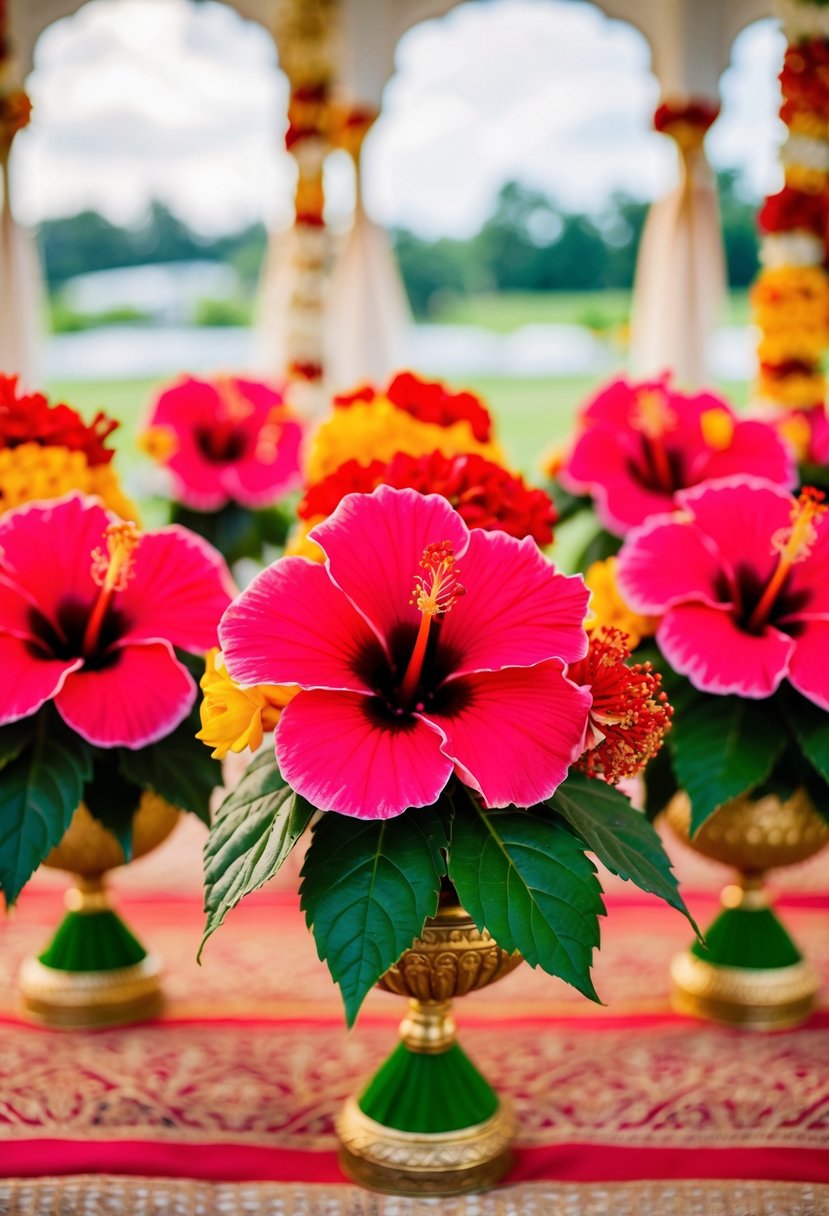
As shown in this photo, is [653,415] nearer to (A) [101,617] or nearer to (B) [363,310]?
(A) [101,617]

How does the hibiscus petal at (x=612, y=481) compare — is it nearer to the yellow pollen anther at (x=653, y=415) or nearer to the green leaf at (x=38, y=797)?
the yellow pollen anther at (x=653, y=415)

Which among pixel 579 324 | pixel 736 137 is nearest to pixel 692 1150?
pixel 736 137

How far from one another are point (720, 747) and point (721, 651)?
55mm

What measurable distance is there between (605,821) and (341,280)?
11.8ft

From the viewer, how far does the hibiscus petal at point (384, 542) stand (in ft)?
1.82

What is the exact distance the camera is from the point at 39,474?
800 mm

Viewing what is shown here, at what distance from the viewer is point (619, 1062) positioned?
77cm

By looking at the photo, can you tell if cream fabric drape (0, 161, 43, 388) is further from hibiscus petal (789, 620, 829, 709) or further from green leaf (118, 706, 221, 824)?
hibiscus petal (789, 620, 829, 709)

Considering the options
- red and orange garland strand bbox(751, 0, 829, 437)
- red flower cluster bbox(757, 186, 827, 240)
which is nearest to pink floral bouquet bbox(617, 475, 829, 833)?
red and orange garland strand bbox(751, 0, 829, 437)

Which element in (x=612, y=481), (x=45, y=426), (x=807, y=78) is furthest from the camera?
(x=807, y=78)

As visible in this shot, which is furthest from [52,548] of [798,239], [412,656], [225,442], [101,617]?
[798,239]

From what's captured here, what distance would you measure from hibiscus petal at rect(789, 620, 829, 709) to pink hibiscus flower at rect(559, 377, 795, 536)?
0.91 ft

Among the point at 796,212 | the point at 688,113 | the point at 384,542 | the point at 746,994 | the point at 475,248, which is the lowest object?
the point at 746,994

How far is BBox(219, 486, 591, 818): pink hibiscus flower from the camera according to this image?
51 cm
